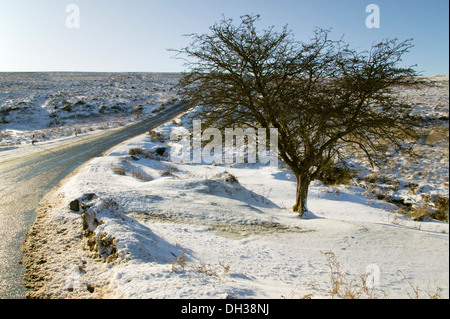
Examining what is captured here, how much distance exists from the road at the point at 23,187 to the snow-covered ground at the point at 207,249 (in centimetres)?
25

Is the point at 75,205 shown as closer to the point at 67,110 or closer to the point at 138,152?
the point at 138,152

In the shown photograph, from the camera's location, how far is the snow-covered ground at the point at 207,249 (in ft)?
10.6

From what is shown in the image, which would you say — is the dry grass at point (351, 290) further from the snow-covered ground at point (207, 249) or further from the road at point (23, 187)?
the road at point (23, 187)

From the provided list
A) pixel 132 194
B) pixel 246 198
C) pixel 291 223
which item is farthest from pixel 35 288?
pixel 246 198

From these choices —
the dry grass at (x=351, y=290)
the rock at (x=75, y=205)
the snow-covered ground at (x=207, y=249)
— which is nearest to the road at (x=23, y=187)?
the snow-covered ground at (x=207, y=249)

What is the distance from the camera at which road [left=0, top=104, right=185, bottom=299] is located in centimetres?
378

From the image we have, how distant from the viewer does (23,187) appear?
807 centimetres

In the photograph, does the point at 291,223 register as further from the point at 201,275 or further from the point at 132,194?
the point at 132,194

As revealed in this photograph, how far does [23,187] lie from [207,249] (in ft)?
22.8

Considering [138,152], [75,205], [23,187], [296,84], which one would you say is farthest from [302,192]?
[138,152]

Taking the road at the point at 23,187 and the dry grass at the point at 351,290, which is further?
the road at the point at 23,187

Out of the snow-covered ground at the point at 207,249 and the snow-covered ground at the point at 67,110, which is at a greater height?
the snow-covered ground at the point at 67,110

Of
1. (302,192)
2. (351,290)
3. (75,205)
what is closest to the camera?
(351,290)

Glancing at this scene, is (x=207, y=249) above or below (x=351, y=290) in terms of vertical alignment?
below
